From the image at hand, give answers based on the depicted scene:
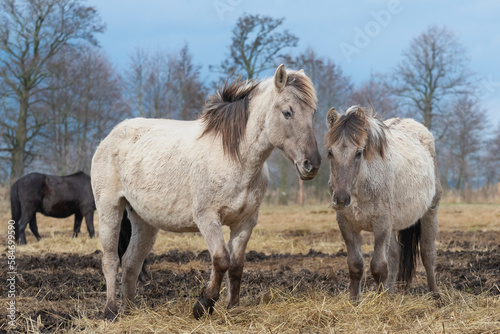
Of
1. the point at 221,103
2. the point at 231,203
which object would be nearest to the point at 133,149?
the point at 221,103

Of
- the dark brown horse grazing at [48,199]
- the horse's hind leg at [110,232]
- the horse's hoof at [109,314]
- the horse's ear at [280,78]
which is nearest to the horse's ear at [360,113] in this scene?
the horse's ear at [280,78]

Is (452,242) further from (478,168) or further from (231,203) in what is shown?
(478,168)

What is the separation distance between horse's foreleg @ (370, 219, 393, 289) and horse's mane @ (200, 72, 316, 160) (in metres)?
1.45

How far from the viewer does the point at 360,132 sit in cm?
467

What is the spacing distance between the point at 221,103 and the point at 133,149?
111cm

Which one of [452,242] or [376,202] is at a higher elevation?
[376,202]

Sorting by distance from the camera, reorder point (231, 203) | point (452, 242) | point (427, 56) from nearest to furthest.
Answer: point (231, 203), point (452, 242), point (427, 56)

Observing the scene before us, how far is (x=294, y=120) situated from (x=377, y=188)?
1.29 m

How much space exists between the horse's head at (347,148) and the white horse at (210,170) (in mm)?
509

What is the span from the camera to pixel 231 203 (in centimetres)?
425

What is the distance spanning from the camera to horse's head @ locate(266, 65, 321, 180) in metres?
3.98

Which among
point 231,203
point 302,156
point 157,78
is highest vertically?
point 157,78

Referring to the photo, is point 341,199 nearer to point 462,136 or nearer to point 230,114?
point 230,114

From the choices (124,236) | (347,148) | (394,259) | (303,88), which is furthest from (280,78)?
(394,259)
